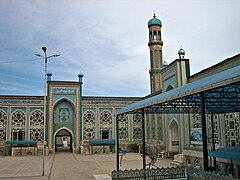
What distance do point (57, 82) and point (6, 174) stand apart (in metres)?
14.6

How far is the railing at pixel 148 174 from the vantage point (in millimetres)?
10475

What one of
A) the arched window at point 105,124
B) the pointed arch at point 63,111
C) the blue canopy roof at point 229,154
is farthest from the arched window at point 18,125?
the blue canopy roof at point 229,154

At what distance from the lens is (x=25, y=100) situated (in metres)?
27.8

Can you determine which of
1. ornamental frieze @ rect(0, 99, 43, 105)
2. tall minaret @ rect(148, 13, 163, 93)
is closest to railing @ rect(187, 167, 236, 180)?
tall minaret @ rect(148, 13, 163, 93)

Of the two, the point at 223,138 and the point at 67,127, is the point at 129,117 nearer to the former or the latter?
the point at 67,127

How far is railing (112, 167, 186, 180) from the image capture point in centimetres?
1048

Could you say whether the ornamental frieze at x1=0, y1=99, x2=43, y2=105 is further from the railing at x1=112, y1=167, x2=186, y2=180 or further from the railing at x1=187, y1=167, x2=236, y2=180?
the railing at x1=187, y1=167, x2=236, y2=180

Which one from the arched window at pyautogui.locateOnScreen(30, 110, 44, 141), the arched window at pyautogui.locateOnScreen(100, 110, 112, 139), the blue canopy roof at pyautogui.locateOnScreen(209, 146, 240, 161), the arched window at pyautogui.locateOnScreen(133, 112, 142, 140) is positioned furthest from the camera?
the arched window at pyautogui.locateOnScreen(133, 112, 142, 140)

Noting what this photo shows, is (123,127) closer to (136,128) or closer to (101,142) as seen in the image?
(136,128)

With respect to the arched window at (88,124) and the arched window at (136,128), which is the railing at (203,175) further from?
the arched window at (136,128)

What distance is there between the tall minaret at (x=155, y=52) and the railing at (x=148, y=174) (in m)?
17.0

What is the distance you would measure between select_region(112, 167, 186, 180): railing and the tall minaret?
55.7ft

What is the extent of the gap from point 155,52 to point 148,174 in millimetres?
18617

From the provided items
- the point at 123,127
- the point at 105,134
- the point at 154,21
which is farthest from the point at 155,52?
the point at 105,134
